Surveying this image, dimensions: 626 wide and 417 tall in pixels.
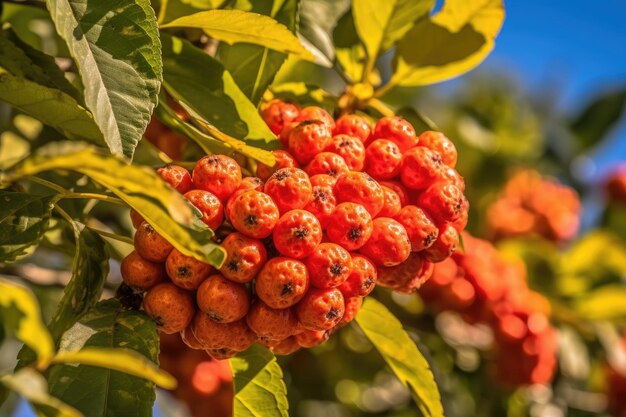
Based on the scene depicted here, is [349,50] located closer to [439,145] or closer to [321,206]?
[439,145]

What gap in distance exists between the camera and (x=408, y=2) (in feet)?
5.82

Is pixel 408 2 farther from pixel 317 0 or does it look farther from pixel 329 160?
pixel 329 160

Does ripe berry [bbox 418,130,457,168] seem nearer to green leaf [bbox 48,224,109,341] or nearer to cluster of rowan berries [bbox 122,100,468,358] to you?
cluster of rowan berries [bbox 122,100,468,358]

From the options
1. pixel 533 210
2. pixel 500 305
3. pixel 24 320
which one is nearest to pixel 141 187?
pixel 24 320

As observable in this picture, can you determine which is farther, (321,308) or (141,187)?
(321,308)

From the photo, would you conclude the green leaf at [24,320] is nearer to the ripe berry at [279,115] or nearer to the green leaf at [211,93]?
the green leaf at [211,93]

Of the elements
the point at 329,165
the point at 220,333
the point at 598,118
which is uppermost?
the point at 329,165

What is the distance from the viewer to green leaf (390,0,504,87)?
1766 mm

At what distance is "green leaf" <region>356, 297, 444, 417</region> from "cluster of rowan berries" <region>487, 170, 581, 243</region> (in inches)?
74.3

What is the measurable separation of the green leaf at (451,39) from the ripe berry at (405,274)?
513 millimetres

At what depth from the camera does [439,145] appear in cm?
157

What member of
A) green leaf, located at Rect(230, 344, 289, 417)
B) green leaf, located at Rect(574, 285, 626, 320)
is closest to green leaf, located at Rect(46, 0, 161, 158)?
green leaf, located at Rect(230, 344, 289, 417)

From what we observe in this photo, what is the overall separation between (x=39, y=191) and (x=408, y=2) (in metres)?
0.95

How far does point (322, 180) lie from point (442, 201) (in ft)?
0.78
